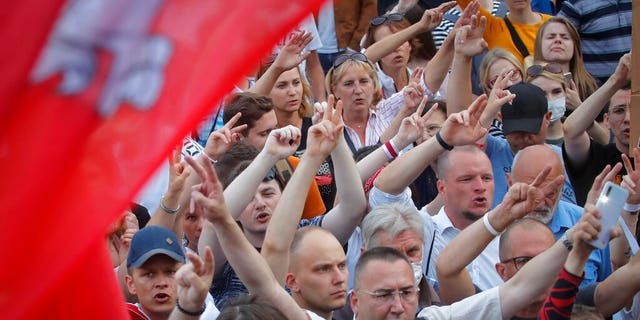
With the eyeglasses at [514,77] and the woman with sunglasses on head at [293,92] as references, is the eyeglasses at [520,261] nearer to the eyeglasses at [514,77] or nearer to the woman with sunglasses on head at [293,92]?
the woman with sunglasses on head at [293,92]

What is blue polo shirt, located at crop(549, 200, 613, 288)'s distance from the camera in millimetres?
5879

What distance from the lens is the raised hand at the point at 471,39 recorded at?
23.8 feet

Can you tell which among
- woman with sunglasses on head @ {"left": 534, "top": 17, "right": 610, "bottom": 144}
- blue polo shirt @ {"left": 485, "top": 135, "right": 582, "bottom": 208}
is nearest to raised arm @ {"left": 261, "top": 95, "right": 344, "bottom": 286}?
blue polo shirt @ {"left": 485, "top": 135, "right": 582, "bottom": 208}

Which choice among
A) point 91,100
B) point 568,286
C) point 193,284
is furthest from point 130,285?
point 91,100

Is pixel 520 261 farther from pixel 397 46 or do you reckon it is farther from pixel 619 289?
pixel 397 46

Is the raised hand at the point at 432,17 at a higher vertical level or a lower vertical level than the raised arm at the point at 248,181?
higher

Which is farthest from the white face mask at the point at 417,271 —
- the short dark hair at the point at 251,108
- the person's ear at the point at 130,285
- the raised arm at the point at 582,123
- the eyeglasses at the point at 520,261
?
the raised arm at the point at 582,123

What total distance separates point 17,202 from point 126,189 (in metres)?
0.14

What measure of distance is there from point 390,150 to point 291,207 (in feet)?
5.03

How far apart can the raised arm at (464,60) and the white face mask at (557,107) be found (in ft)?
1.99

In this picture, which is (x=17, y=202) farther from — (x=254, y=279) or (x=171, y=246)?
(x=171, y=246)

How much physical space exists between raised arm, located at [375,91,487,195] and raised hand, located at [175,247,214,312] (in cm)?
223

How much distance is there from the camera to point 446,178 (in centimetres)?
625

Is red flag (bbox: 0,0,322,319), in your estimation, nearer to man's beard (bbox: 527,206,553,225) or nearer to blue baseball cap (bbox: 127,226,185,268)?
blue baseball cap (bbox: 127,226,185,268)
